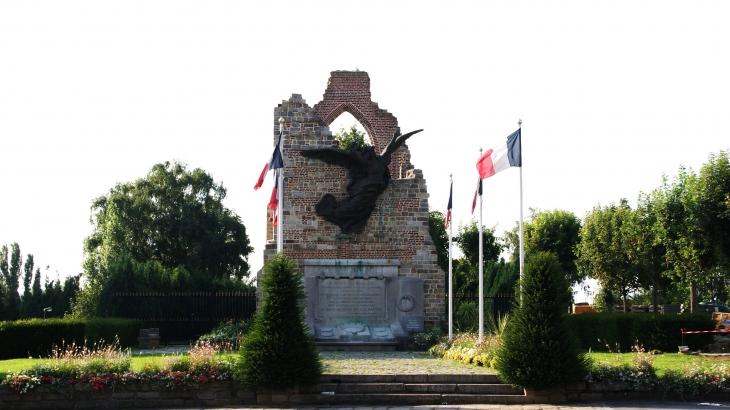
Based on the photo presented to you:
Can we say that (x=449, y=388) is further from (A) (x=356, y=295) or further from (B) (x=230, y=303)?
(B) (x=230, y=303)

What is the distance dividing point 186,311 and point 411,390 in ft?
44.6

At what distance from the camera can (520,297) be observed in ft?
48.1

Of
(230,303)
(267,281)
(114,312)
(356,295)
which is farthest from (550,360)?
(114,312)

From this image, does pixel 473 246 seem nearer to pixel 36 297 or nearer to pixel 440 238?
pixel 440 238

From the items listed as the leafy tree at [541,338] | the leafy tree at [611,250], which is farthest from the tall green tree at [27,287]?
the leafy tree at [541,338]

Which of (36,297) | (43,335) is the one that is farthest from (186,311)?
(36,297)

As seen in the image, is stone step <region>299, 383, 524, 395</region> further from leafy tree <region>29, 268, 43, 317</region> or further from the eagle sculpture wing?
leafy tree <region>29, 268, 43, 317</region>

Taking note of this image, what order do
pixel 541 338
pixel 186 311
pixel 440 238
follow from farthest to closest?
pixel 440 238 < pixel 186 311 < pixel 541 338

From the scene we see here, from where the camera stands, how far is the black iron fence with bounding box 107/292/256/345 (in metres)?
25.9

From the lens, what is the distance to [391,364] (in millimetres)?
17547

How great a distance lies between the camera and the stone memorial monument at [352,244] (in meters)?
23.8

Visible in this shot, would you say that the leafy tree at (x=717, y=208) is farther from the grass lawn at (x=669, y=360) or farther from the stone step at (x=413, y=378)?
the stone step at (x=413, y=378)

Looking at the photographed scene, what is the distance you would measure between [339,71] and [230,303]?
9.28 m

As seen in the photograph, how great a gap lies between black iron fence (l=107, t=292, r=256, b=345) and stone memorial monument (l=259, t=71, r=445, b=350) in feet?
8.21
